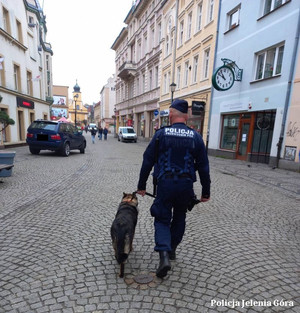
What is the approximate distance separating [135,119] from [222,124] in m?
20.2

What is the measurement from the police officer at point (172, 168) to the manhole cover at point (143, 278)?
4.5 inches

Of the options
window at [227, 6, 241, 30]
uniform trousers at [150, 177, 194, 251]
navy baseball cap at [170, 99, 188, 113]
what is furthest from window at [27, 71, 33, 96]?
uniform trousers at [150, 177, 194, 251]

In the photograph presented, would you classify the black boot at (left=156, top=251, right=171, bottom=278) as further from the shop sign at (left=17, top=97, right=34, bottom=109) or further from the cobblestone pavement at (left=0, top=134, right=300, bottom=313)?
the shop sign at (left=17, top=97, right=34, bottom=109)

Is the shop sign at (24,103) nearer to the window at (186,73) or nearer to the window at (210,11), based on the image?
the window at (186,73)

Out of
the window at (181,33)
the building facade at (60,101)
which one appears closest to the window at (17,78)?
the window at (181,33)

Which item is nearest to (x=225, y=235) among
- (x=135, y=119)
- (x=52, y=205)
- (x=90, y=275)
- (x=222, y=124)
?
(x=90, y=275)

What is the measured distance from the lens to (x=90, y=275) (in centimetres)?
242

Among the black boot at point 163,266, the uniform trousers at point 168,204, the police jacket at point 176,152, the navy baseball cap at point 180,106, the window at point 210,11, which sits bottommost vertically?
the black boot at point 163,266

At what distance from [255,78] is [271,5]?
11.5 feet

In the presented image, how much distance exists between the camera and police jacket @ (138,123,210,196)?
7.37ft

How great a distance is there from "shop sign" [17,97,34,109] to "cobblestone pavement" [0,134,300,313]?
13662 millimetres

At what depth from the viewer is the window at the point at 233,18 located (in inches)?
507

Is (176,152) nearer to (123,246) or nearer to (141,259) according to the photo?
(123,246)

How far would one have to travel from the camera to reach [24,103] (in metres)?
17.2
